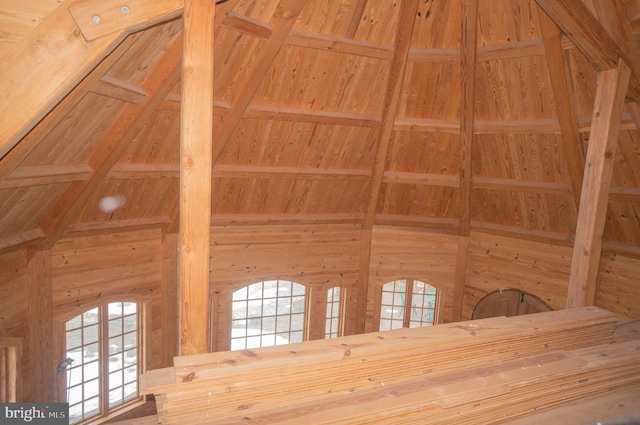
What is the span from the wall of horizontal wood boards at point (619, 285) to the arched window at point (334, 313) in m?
4.41

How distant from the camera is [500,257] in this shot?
8.27 m

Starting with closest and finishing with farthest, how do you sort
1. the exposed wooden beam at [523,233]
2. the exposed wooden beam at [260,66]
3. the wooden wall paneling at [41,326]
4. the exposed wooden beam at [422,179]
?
the exposed wooden beam at [260,66] → the wooden wall paneling at [41,326] → the exposed wooden beam at [523,233] → the exposed wooden beam at [422,179]

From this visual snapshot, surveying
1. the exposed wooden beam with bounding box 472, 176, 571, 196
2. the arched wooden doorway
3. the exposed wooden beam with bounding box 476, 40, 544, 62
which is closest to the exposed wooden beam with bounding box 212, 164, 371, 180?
the exposed wooden beam with bounding box 472, 176, 571, 196

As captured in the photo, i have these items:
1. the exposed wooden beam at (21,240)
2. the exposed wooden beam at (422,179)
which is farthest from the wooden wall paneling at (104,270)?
the exposed wooden beam at (422,179)

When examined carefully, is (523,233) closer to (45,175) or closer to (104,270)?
(104,270)

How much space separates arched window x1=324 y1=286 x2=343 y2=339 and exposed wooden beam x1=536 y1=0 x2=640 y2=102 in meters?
5.98

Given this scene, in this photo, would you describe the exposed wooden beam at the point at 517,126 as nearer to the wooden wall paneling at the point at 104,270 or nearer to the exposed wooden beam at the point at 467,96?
the exposed wooden beam at the point at 467,96

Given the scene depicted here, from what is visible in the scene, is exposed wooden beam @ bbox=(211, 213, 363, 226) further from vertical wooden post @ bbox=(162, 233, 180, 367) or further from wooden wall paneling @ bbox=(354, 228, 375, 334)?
vertical wooden post @ bbox=(162, 233, 180, 367)

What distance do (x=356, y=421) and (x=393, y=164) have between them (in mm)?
5706

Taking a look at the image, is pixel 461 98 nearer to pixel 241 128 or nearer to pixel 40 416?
pixel 241 128

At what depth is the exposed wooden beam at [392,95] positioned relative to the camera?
5.45 m

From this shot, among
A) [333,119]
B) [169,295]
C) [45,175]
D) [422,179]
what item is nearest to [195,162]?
[45,175]

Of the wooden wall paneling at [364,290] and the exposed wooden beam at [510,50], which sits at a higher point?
the exposed wooden beam at [510,50]

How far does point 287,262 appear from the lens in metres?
8.39
